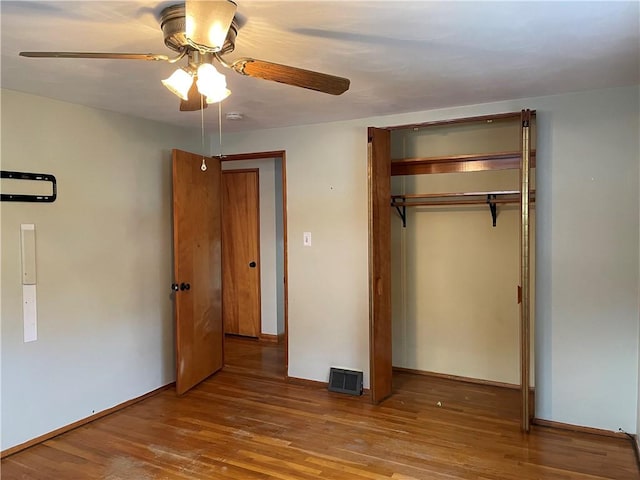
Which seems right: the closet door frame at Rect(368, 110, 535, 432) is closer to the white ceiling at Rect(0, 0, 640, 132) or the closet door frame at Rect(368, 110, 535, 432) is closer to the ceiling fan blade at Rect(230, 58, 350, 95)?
the white ceiling at Rect(0, 0, 640, 132)

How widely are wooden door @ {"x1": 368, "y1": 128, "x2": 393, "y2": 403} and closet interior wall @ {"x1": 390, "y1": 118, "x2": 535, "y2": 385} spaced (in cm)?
51

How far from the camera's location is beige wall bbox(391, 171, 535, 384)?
3984 millimetres

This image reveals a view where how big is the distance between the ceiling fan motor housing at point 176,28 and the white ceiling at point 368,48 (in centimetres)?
4

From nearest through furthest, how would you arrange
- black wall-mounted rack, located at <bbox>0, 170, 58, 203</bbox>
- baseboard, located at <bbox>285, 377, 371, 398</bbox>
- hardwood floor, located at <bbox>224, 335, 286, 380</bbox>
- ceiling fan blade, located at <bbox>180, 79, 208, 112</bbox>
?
ceiling fan blade, located at <bbox>180, 79, 208, 112</bbox>, black wall-mounted rack, located at <bbox>0, 170, 58, 203</bbox>, baseboard, located at <bbox>285, 377, 371, 398</bbox>, hardwood floor, located at <bbox>224, 335, 286, 380</bbox>

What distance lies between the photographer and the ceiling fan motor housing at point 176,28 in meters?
1.77

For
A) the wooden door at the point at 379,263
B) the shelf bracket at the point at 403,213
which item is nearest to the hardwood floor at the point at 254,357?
the wooden door at the point at 379,263

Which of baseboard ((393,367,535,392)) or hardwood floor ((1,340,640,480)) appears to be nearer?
hardwood floor ((1,340,640,480))

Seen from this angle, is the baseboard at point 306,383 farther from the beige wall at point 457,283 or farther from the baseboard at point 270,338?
the baseboard at point 270,338

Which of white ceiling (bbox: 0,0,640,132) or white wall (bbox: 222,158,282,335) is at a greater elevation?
white ceiling (bbox: 0,0,640,132)

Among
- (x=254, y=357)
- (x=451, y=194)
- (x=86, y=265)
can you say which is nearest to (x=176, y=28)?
(x=86, y=265)

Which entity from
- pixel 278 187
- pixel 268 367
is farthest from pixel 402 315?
pixel 278 187

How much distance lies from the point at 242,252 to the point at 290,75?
4.14 m

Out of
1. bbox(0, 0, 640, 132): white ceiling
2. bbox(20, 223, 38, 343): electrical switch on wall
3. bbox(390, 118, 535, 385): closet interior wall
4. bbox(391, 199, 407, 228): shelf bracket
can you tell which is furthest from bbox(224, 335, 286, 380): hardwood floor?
bbox(0, 0, 640, 132): white ceiling

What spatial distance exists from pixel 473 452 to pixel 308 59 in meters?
2.51
